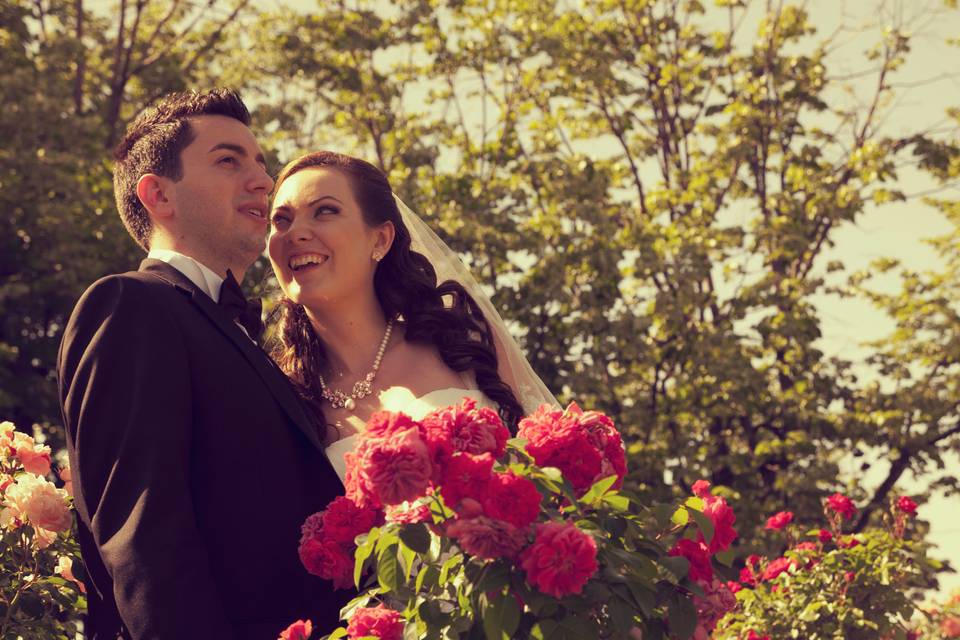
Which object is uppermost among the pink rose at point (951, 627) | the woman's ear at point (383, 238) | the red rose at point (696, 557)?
the woman's ear at point (383, 238)

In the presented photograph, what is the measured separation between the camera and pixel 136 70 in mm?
18406

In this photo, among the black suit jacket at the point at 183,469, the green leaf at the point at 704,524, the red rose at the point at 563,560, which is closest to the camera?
the red rose at the point at 563,560

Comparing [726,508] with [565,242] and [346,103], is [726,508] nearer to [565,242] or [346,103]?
[565,242]

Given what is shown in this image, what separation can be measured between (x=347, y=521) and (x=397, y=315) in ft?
7.73

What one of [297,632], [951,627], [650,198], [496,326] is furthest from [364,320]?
[650,198]

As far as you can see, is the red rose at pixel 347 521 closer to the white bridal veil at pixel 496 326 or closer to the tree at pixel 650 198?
the white bridal veil at pixel 496 326

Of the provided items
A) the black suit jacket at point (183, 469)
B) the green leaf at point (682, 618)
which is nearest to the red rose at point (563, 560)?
the green leaf at point (682, 618)

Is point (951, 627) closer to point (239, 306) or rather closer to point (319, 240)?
point (319, 240)

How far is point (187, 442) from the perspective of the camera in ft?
11.2

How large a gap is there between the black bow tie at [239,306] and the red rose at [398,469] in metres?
1.42

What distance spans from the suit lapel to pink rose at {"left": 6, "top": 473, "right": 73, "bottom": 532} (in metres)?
0.92

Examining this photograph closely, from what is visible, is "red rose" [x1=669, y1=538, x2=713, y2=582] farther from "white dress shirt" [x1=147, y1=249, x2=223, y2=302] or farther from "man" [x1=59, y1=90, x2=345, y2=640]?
"white dress shirt" [x1=147, y1=249, x2=223, y2=302]

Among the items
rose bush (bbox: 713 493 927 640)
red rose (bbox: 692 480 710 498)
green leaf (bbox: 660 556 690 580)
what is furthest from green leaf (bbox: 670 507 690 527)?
rose bush (bbox: 713 493 927 640)

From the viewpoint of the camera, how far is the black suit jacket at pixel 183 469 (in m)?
3.18
